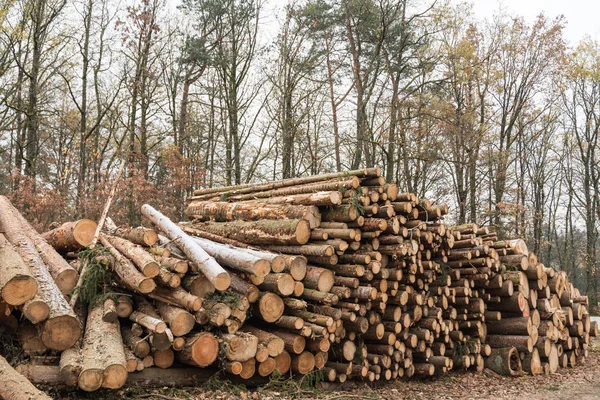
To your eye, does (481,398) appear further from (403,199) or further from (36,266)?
(36,266)

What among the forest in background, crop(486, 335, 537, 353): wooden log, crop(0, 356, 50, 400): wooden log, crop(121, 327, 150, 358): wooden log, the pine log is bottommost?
crop(486, 335, 537, 353): wooden log

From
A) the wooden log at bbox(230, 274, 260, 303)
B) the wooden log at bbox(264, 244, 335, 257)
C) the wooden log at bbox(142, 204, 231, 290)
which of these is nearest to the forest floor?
the wooden log at bbox(230, 274, 260, 303)

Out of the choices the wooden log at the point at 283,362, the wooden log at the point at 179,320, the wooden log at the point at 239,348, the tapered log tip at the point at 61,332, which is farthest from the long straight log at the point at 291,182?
the tapered log tip at the point at 61,332

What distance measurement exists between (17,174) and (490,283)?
14.7m

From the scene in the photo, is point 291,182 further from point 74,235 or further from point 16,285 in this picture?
point 16,285

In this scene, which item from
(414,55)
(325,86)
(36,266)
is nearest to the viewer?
(36,266)

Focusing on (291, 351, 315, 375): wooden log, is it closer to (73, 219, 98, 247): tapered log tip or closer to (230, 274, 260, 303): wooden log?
(230, 274, 260, 303): wooden log

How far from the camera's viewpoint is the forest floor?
218 inches

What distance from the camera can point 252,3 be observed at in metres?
20.0


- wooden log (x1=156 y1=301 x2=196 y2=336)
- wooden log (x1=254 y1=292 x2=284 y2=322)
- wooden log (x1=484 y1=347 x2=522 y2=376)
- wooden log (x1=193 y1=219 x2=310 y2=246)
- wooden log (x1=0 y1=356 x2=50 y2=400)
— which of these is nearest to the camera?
wooden log (x1=0 y1=356 x2=50 y2=400)

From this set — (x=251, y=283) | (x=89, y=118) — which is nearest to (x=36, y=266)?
(x=251, y=283)

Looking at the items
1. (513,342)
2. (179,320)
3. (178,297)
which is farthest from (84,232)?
(513,342)

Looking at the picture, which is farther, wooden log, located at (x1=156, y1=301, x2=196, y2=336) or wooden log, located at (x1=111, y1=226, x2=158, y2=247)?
wooden log, located at (x1=111, y1=226, x2=158, y2=247)

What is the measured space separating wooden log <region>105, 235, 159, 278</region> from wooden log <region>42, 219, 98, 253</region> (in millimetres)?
361
